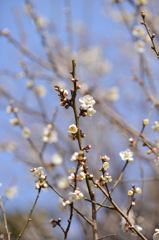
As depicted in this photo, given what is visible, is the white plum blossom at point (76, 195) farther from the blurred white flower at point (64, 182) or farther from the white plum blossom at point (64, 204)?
the blurred white flower at point (64, 182)

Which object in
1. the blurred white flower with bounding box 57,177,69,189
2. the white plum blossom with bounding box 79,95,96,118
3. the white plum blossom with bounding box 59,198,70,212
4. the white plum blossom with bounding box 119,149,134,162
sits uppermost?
the blurred white flower with bounding box 57,177,69,189

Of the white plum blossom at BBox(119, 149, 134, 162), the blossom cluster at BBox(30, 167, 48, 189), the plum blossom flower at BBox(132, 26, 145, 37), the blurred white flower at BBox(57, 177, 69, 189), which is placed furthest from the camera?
the blurred white flower at BBox(57, 177, 69, 189)

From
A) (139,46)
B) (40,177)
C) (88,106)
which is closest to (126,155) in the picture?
(88,106)

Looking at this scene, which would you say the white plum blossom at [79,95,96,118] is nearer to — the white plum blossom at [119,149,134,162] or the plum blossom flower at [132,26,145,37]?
the white plum blossom at [119,149,134,162]

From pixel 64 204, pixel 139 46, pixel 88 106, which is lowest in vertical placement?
pixel 64 204

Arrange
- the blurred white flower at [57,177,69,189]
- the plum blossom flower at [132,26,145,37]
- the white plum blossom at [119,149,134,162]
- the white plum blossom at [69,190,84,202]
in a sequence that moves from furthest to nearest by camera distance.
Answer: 1. the blurred white flower at [57,177,69,189]
2. the plum blossom flower at [132,26,145,37]
3. the white plum blossom at [119,149,134,162]
4. the white plum blossom at [69,190,84,202]

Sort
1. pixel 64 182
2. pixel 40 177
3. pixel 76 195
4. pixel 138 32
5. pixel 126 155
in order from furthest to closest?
pixel 64 182
pixel 138 32
pixel 126 155
pixel 40 177
pixel 76 195

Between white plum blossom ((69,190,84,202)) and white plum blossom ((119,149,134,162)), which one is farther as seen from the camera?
white plum blossom ((119,149,134,162))

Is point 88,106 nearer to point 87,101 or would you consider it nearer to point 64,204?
point 87,101

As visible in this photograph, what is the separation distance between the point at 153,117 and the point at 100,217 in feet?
6.02

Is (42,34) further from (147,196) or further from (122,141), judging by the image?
(147,196)

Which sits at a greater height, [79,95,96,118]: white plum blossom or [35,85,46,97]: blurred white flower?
[35,85,46,97]: blurred white flower

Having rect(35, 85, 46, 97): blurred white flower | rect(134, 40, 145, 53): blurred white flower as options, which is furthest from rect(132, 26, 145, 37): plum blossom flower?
rect(35, 85, 46, 97): blurred white flower

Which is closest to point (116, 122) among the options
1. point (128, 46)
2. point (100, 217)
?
point (100, 217)
